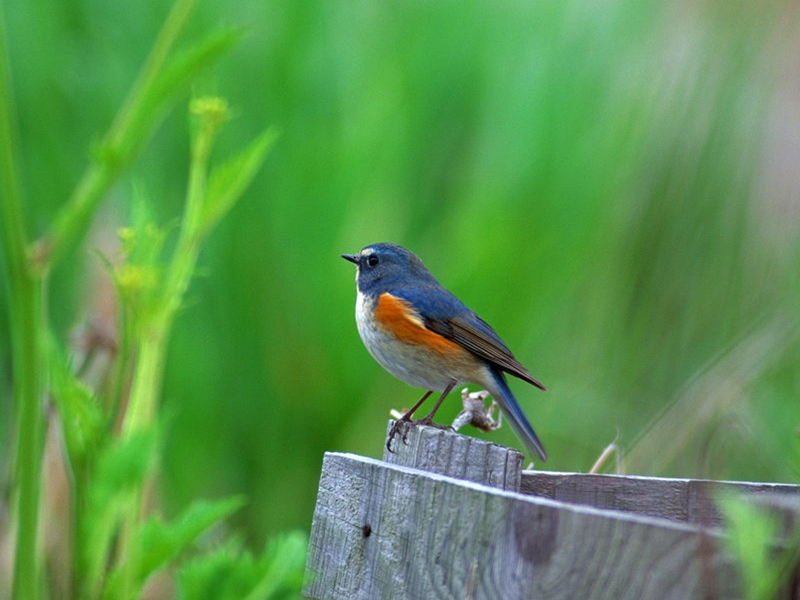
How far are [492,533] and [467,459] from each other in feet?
1.11

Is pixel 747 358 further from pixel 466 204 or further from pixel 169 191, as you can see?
pixel 169 191

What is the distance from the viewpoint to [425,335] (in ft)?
7.70

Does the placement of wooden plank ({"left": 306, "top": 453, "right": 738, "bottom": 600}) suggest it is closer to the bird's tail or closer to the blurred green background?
the bird's tail

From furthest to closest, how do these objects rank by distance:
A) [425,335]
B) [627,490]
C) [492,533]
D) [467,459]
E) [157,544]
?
[425,335]
[627,490]
[467,459]
[492,533]
[157,544]

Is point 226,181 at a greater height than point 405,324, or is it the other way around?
point 405,324

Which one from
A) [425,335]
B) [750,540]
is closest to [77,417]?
[750,540]

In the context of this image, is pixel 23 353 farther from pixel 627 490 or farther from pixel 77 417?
pixel 627 490

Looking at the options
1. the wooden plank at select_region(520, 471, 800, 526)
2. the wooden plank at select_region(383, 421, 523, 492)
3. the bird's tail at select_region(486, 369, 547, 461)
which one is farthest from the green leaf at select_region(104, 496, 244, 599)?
the bird's tail at select_region(486, 369, 547, 461)

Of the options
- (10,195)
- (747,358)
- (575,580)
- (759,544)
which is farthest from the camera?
(747,358)

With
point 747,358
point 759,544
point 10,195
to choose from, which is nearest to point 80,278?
point 747,358

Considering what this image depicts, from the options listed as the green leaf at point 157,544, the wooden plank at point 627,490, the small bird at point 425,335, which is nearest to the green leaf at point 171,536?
the green leaf at point 157,544

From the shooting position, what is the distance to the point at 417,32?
2.90m

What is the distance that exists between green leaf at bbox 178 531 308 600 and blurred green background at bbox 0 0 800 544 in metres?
1.72

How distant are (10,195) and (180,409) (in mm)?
1894
